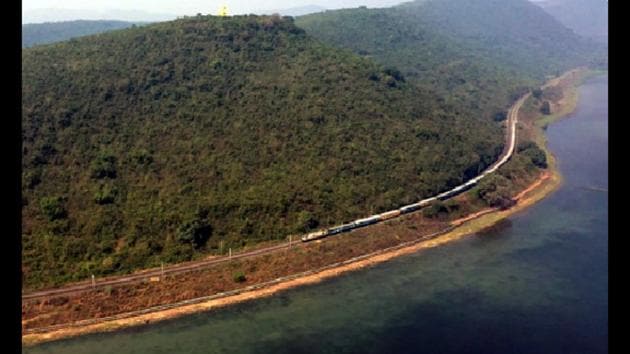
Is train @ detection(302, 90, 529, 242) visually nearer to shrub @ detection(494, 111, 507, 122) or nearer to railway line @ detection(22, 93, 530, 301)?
railway line @ detection(22, 93, 530, 301)

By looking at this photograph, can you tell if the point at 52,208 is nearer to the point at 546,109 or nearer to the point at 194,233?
the point at 194,233

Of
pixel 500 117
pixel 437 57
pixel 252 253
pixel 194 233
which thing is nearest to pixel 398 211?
pixel 252 253

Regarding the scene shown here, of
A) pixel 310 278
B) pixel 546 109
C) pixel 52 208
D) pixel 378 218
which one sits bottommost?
pixel 310 278

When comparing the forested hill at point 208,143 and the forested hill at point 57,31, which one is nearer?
the forested hill at point 208,143

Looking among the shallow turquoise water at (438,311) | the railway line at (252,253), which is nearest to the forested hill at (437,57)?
the railway line at (252,253)

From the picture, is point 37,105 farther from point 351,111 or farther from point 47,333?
point 351,111

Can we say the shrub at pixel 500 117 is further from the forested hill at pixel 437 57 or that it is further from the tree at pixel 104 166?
the tree at pixel 104 166
